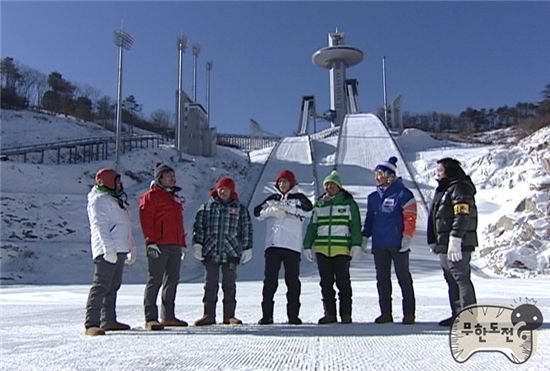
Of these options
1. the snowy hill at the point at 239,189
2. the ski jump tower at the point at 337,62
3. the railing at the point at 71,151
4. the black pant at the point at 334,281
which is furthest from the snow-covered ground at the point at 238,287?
the ski jump tower at the point at 337,62

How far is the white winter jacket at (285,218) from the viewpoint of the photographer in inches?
214

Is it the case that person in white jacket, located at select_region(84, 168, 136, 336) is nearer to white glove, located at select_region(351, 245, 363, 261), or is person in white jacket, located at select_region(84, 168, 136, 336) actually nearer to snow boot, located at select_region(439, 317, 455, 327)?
white glove, located at select_region(351, 245, 363, 261)

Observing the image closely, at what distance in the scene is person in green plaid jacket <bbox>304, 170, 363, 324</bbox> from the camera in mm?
5277

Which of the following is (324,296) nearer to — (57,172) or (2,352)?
(2,352)

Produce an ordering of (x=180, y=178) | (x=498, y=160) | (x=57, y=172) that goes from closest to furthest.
A: 1. (x=498, y=160)
2. (x=57, y=172)
3. (x=180, y=178)

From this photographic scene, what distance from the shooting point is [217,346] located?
12.1 feet

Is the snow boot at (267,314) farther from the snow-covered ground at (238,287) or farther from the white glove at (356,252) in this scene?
the white glove at (356,252)

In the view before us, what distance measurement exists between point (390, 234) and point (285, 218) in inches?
43.2

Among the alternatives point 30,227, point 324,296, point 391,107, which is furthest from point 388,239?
point 391,107

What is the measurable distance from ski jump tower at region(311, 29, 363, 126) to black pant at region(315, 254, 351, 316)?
54.8 metres

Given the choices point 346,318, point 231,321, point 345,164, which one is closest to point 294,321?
point 346,318

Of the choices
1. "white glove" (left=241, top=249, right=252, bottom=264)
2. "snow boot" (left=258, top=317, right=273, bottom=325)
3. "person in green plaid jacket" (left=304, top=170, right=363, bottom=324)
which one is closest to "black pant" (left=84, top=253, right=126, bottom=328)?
"white glove" (left=241, top=249, right=252, bottom=264)

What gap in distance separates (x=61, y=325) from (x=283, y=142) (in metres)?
35.4

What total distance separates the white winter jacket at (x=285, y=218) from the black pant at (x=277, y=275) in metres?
0.07
